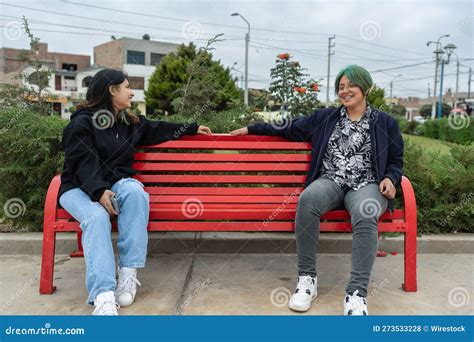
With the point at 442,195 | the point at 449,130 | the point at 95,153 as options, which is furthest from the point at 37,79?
the point at 449,130

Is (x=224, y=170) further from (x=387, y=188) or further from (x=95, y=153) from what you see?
(x=387, y=188)

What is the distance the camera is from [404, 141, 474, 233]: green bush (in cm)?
394

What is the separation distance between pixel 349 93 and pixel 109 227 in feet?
5.42

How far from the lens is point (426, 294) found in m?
2.93

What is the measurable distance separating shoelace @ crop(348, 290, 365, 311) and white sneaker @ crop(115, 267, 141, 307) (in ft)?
4.01

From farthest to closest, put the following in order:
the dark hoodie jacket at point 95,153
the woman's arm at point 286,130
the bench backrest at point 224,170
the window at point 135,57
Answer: the window at point 135,57, the woman's arm at point 286,130, the bench backrest at point 224,170, the dark hoodie jacket at point 95,153

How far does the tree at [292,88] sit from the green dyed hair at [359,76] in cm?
227

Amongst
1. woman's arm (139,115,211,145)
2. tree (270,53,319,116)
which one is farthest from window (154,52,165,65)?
woman's arm (139,115,211,145)

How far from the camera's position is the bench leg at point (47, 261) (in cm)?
282

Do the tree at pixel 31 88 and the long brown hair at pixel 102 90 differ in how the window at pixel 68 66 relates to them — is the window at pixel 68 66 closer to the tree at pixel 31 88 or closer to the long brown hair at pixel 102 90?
the tree at pixel 31 88

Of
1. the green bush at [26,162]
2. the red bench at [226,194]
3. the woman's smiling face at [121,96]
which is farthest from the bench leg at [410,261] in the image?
the green bush at [26,162]

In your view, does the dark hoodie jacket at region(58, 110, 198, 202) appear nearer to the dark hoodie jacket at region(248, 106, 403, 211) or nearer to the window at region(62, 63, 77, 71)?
the dark hoodie jacket at region(248, 106, 403, 211)

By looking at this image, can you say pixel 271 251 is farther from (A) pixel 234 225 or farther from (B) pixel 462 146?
(B) pixel 462 146

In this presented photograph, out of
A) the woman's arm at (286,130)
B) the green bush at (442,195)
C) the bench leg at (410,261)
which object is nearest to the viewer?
the bench leg at (410,261)
